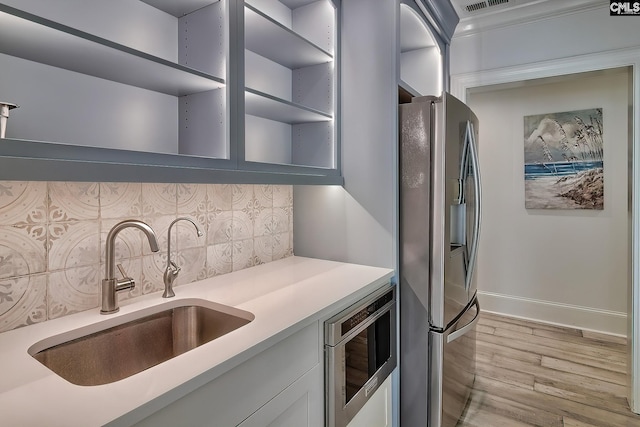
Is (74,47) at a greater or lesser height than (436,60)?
lesser

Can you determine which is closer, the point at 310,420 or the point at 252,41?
the point at 310,420

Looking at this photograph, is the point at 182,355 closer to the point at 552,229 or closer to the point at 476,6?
the point at 476,6

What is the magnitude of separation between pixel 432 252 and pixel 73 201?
4.99 feet

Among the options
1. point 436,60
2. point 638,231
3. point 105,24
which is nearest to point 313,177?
point 105,24

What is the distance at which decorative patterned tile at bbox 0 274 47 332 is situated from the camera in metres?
1.05

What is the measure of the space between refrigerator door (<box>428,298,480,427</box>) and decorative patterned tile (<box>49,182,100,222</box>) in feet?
5.25

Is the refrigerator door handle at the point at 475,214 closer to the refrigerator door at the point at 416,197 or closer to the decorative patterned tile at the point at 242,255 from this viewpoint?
the refrigerator door at the point at 416,197

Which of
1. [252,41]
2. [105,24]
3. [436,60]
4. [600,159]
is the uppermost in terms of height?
[436,60]

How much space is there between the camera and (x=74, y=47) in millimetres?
972

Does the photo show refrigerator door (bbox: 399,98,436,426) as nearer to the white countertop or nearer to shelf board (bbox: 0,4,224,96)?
the white countertop

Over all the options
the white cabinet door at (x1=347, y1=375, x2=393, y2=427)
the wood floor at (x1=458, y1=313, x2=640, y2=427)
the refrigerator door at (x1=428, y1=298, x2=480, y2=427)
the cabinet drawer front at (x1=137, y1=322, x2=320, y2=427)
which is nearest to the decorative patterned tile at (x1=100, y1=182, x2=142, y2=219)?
the cabinet drawer front at (x1=137, y1=322, x2=320, y2=427)

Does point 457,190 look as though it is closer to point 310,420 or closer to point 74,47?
point 310,420

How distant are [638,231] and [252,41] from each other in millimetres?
2489

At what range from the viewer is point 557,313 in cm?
343
